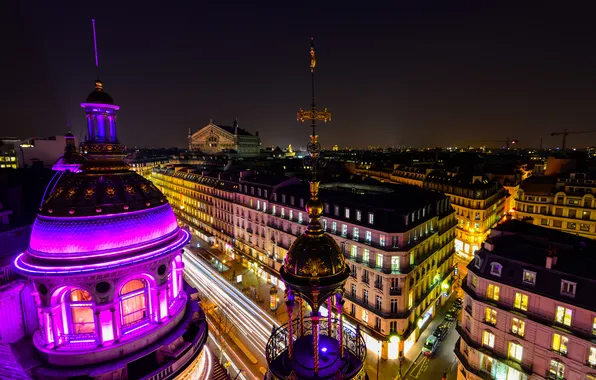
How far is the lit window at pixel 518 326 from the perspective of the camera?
25.6 m

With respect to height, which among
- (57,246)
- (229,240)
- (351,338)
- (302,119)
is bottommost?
(229,240)

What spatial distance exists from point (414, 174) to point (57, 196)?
8584 centimetres

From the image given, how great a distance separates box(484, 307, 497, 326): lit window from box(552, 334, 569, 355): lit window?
4.18 metres

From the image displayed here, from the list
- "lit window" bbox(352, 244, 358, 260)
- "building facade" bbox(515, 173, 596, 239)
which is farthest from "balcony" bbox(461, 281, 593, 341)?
"building facade" bbox(515, 173, 596, 239)

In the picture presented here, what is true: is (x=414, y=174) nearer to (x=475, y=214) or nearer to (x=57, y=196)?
(x=475, y=214)

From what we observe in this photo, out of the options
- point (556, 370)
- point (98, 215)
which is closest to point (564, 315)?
point (556, 370)

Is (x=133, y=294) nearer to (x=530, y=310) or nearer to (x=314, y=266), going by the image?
(x=314, y=266)

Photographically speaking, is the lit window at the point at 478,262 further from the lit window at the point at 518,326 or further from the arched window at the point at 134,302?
the arched window at the point at 134,302

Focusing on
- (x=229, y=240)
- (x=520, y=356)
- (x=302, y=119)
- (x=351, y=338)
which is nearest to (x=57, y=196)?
(x=302, y=119)

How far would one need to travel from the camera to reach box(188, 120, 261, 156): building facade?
144250mm

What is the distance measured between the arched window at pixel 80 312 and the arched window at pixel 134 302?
66.4 inches

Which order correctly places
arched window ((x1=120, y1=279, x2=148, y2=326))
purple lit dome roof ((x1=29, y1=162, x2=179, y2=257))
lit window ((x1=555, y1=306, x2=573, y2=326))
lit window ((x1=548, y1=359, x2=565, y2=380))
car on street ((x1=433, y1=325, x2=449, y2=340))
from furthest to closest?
car on street ((x1=433, y1=325, x2=449, y2=340)) < lit window ((x1=548, y1=359, x2=565, y2=380)) < lit window ((x1=555, y1=306, x2=573, y2=326)) < arched window ((x1=120, y1=279, x2=148, y2=326)) < purple lit dome roof ((x1=29, y1=162, x2=179, y2=257))

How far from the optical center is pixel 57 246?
1725cm

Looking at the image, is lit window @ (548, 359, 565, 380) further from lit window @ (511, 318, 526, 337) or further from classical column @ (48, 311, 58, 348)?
classical column @ (48, 311, 58, 348)
